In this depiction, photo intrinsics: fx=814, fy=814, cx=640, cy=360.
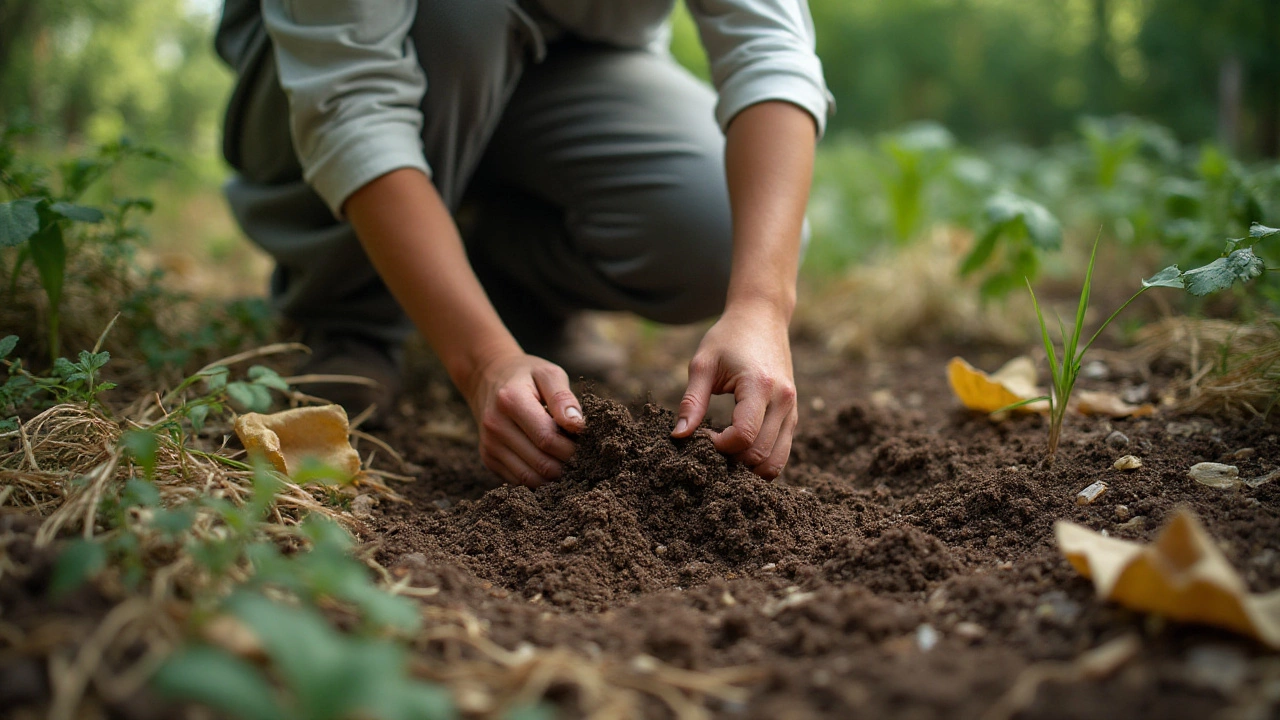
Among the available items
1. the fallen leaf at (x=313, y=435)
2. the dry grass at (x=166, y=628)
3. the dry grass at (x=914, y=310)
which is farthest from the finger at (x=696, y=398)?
the dry grass at (x=914, y=310)

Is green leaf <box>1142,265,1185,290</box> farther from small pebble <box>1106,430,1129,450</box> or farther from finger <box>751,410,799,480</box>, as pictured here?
finger <box>751,410,799,480</box>

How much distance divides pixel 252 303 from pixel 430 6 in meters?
0.78

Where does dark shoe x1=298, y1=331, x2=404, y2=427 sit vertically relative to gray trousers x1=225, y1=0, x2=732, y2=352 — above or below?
below

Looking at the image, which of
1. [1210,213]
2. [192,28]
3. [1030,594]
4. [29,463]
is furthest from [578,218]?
[192,28]

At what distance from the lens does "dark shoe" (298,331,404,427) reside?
167 cm

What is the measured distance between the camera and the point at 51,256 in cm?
146

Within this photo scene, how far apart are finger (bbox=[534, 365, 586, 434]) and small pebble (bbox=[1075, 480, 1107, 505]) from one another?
0.73 m

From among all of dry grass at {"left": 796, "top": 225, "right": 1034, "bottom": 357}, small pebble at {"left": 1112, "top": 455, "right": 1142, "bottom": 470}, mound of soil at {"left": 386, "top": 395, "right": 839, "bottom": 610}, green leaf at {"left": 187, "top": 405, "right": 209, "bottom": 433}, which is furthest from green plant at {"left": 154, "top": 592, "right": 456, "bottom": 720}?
dry grass at {"left": 796, "top": 225, "right": 1034, "bottom": 357}

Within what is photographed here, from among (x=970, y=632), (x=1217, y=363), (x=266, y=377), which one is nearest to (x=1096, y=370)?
(x=1217, y=363)

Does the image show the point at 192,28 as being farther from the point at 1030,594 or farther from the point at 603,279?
the point at 1030,594

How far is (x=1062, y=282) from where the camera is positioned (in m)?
2.86

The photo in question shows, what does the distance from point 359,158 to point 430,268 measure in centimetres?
22

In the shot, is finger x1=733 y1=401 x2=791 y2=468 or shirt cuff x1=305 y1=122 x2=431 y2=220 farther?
shirt cuff x1=305 y1=122 x2=431 y2=220

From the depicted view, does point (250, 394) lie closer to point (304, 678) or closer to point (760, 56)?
point (304, 678)
